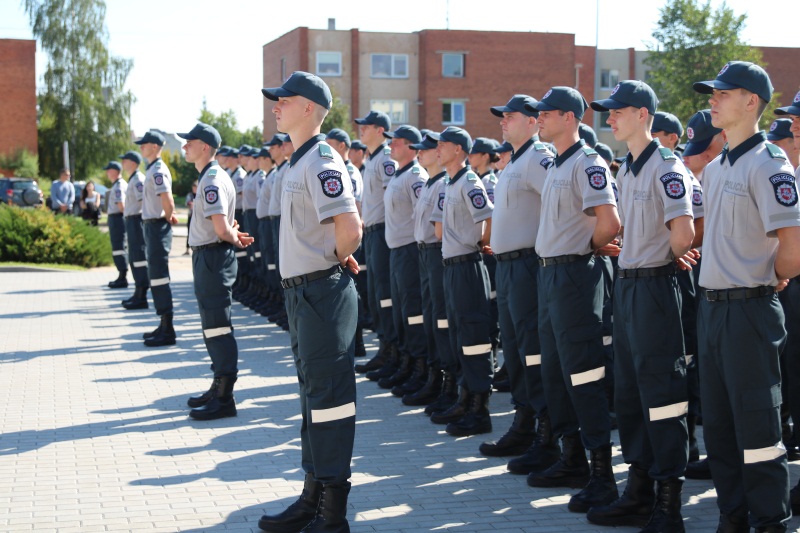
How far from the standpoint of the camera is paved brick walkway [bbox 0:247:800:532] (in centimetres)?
589

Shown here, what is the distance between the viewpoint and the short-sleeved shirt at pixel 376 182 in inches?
433

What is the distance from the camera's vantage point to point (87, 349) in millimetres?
12250

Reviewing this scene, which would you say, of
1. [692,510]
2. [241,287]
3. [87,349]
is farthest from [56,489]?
[241,287]

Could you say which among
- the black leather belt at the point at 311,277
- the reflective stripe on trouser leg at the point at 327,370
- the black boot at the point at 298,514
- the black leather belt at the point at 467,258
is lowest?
the black boot at the point at 298,514

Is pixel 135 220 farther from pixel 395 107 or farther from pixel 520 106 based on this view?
pixel 395 107

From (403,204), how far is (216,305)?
7.23 feet

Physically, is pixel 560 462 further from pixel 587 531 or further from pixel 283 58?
pixel 283 58

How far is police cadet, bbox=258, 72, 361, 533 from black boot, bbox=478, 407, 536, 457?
75.8 inches

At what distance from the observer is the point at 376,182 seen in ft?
36.6

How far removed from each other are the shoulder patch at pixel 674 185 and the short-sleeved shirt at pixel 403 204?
13.4 feet

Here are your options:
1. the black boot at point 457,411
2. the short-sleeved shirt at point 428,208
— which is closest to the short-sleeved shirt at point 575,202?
the black boot at point 457,411

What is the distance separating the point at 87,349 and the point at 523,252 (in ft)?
23.5

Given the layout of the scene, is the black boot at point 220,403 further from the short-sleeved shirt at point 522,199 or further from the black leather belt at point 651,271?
the black leather belt at point 651,271

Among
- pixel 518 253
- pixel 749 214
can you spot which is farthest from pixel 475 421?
pixel 749 214
